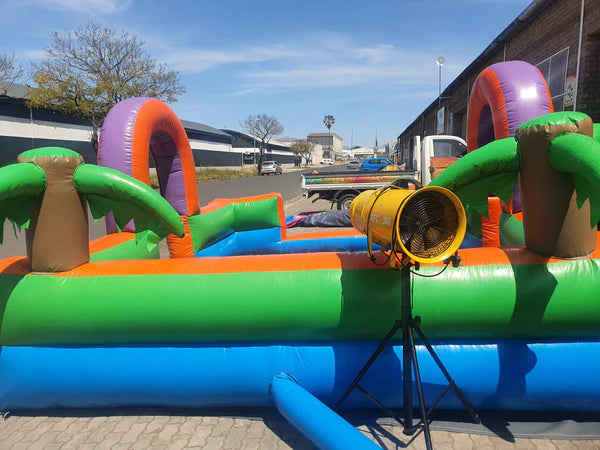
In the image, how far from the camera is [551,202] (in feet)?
8.09

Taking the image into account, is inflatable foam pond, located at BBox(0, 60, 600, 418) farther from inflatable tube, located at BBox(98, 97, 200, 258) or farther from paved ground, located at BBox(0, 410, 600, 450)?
inflatable tube, located at BBox(98, 97, 200, 258)

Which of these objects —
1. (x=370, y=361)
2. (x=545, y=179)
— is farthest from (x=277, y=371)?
(x=545, y=179)

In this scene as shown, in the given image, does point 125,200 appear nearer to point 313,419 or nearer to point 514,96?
point 313,419

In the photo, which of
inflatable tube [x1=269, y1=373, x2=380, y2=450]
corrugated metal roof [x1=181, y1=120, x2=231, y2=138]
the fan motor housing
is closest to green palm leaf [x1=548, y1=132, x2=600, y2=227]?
the fan motor housing

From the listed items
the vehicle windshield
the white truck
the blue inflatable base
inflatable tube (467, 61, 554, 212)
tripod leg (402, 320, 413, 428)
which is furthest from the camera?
the vehicle windshield

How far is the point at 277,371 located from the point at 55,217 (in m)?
1.74

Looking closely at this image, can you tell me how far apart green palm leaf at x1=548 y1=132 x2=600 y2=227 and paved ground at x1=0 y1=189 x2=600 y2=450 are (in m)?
1.41

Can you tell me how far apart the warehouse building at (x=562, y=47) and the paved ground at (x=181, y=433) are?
7.17 meters

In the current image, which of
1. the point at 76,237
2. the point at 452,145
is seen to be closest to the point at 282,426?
the point at 76,237

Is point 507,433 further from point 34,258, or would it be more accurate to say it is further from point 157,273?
point 34,258

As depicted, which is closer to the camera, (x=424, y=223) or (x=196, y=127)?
(x=424, y=223)

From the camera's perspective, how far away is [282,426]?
2658mm

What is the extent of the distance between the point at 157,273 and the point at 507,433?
7.78 ft

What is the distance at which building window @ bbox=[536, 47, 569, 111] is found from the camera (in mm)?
8180
